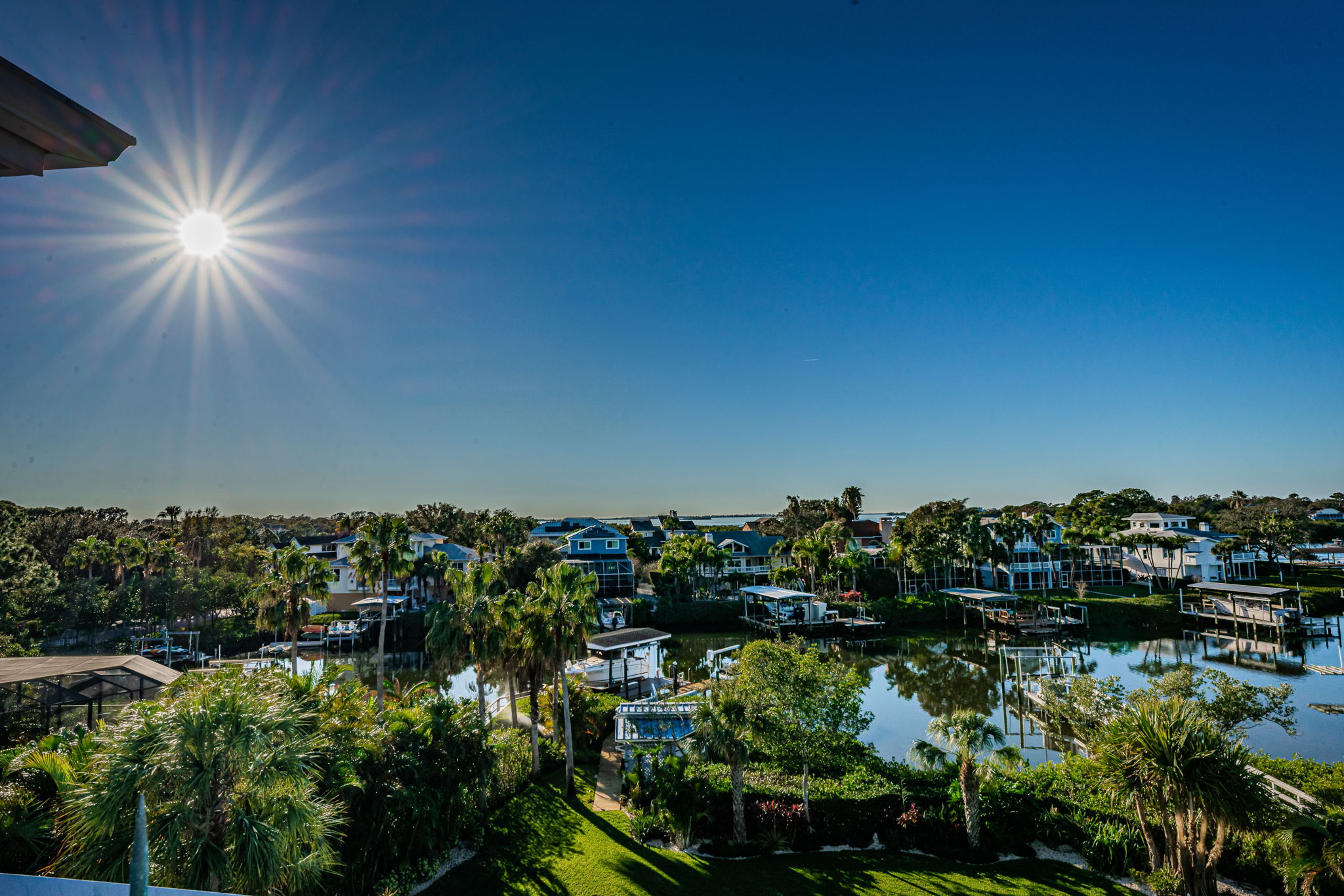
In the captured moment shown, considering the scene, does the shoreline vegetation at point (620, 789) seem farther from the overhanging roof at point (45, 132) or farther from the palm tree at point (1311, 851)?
the overhanging roof at point (45, 132)

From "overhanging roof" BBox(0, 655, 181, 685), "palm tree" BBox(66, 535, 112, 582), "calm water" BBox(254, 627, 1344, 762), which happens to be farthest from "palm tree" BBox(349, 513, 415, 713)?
"palm tree" BBox(66, 535, 112, 582)

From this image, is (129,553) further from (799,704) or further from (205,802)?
(205,802)

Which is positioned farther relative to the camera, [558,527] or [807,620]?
[558,527]

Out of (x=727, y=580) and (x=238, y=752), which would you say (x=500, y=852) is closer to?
(x=238, y=752)

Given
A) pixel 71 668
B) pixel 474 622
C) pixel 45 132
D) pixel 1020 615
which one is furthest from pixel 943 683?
pixel 45 132

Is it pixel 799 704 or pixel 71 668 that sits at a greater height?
pixel 71 668

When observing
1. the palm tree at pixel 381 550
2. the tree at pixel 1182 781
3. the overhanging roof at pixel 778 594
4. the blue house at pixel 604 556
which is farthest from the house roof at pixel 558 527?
the tree at pixel 1182 781

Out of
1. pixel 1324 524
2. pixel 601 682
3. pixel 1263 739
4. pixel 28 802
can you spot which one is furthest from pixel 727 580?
pixel 1324 524
